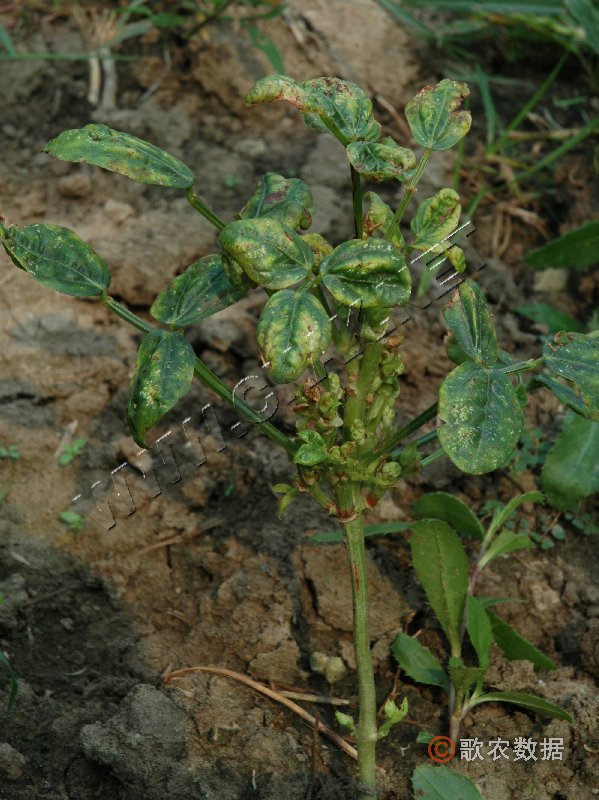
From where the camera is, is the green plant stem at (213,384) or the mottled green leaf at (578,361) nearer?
the mottled green leaf at (578,361)

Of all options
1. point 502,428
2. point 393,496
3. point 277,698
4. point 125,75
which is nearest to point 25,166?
point 125,75

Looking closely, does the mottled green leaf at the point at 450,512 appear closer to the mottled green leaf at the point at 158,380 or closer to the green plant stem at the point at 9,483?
the mottled green leaf at the point at 158,380

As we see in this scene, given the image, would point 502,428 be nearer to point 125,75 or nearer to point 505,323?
point 505,323

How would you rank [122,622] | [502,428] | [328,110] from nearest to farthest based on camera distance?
[502,428] → [328,110] → [122,622]

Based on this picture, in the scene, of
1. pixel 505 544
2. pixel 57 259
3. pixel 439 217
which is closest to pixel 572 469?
pixel 505 544

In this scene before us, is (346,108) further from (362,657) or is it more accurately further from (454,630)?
(454,630)

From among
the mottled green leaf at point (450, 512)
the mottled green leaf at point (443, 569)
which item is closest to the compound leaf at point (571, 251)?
the mottled green leaf at point (450, 512)

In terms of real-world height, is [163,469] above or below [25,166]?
below
